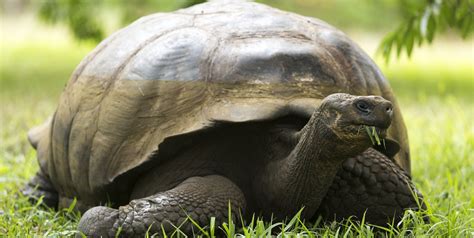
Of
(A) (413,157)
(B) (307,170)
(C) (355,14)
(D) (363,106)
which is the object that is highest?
(D) (363,106)

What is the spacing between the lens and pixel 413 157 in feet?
15.6

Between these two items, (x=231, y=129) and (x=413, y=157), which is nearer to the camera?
(x=231, y=129)

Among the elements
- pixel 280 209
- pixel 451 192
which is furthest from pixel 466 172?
pixel 280 209

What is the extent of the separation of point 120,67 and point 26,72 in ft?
28.0

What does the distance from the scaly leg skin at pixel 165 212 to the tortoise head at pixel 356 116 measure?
0.50m

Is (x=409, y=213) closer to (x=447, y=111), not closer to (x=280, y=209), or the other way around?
(x=280, y=209)

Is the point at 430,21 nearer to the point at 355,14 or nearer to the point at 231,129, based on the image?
the point at 231,129

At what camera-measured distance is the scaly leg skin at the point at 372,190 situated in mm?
2816

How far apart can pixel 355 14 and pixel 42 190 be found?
17080 mm

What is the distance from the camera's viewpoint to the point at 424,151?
494 centimetres

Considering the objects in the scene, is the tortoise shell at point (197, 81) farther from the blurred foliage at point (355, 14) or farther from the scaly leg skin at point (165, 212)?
the blurred foliage at point (355, 14)

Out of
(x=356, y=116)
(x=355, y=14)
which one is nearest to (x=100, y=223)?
(x=356, y=116)

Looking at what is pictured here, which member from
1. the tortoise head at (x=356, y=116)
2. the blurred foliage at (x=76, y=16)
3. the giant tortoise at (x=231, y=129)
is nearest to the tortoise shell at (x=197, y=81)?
the giant tortoise at (x=231, y=129)

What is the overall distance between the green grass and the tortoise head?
0.38 m
